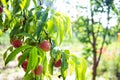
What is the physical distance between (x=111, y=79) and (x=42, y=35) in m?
5.93

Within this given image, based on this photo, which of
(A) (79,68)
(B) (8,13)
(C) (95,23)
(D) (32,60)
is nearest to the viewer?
(D) (32,60)

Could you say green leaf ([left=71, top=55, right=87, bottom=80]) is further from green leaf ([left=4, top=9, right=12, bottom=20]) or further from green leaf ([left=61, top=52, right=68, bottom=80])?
green leaf ([left=4, top=9, right=12, bottom=20])

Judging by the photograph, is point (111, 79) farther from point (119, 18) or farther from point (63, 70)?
point (63, 70)

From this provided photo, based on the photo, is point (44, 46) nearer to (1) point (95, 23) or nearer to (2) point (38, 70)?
(2) point (38, 70)

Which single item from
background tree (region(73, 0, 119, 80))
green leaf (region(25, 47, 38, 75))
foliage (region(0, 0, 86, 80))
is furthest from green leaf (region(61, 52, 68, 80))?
background tree (region(73, 0, 119, 80))

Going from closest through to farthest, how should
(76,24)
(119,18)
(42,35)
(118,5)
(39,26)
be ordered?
(39,26), (42,35), (118,5), (119,18), (76,24)

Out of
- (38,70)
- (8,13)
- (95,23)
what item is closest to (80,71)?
(38,70)

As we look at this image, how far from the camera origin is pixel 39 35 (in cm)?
108

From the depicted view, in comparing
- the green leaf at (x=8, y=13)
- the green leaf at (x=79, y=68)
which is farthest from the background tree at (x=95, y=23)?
the green leaf at (x=79, y=68)

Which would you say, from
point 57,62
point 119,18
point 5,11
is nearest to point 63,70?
point 57,62

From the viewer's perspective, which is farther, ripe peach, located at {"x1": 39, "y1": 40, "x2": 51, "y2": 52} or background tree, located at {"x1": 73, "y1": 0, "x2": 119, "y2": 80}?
background tree, located at {"x1": 73, "y1": 0, "x2": 119, "y2": 80}

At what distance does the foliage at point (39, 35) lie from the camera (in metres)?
1.06

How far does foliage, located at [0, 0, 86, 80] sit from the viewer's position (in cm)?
106

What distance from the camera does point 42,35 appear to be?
1165 millimetres
